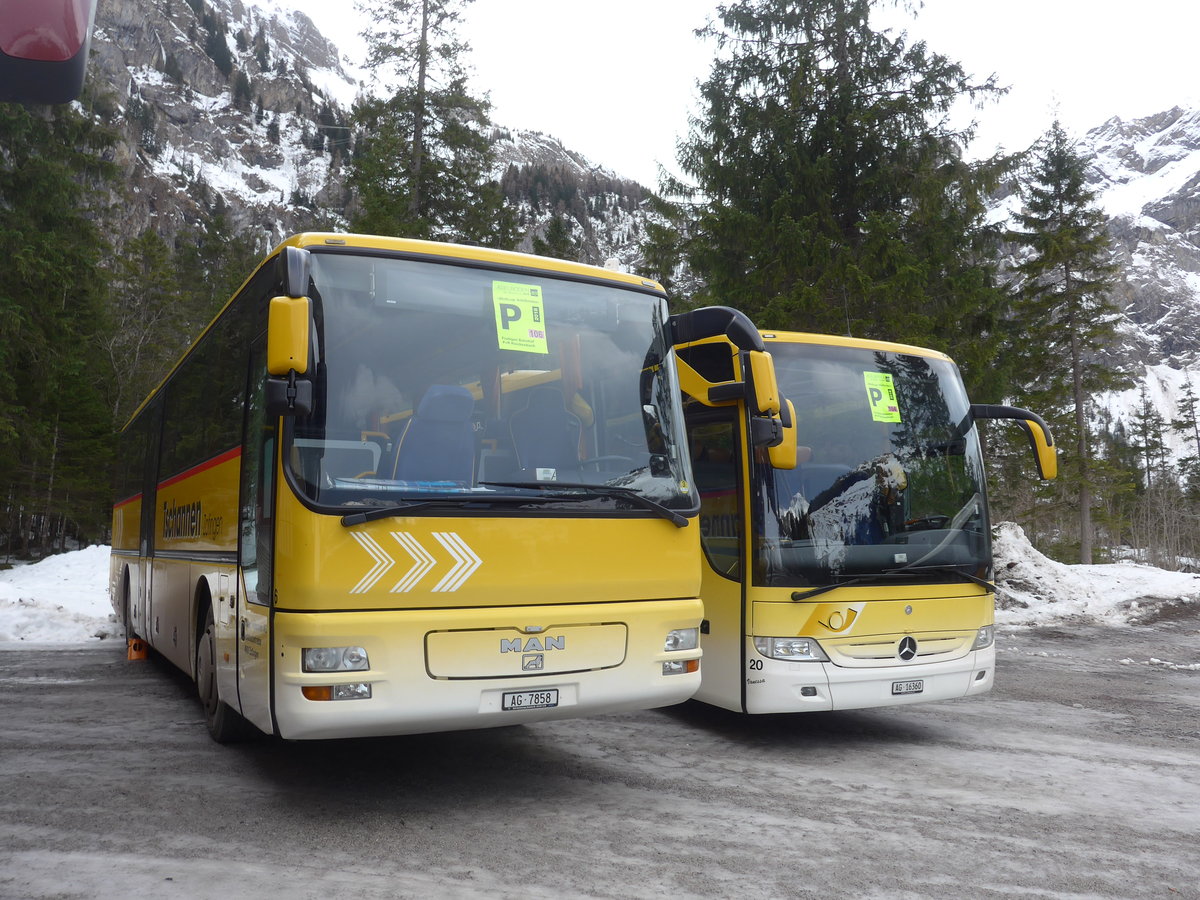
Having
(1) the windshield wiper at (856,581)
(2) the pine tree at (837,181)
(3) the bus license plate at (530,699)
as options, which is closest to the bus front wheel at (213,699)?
(3) the bus license plate at (530,699)

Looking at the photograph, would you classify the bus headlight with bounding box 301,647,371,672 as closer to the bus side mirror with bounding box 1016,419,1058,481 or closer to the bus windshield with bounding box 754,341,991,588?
the bus windshield with bounding box 754,341,991,588

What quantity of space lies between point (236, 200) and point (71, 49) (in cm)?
17734

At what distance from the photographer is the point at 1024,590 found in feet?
60.1

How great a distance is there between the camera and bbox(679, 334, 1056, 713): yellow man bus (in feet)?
22.3

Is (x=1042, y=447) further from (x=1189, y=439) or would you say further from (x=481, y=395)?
(x=1189, y=439)

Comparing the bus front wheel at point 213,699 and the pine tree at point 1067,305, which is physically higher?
the pine tree at point 1067,305

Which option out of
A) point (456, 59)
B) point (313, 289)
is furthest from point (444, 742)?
point (456, 59)

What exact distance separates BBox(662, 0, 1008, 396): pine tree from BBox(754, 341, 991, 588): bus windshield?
366 inches

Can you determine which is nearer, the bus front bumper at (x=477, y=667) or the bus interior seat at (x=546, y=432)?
the bus front bumper at (x=477, y=667)

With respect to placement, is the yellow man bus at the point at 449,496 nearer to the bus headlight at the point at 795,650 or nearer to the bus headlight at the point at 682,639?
the bus headlight at the point at 682,639

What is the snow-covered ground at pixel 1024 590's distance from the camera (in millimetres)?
14523

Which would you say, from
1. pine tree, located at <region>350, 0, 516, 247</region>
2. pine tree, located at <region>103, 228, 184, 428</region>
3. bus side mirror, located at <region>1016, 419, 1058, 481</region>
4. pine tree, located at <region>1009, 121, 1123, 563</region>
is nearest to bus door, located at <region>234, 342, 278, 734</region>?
bus side mirror, located at <region>1016, 419, 1058, 481</region>

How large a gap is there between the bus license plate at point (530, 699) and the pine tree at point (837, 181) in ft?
42.0

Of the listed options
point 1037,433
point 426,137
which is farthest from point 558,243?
point 1037,433
